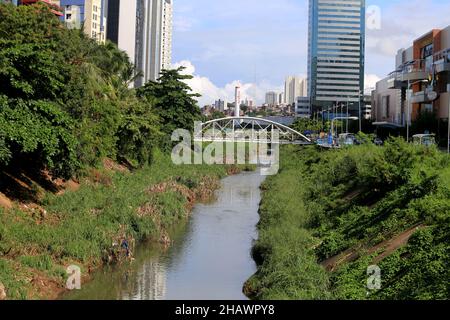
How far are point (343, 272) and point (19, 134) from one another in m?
10.7

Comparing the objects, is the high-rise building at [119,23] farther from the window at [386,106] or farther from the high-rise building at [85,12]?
the window at [386,106]

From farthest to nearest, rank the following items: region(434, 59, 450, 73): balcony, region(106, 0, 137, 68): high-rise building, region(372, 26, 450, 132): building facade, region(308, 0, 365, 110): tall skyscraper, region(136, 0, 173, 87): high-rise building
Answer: region(308, 0, 365, 110): tall skyscraper, region(136, 0, 173, 87): high-rise building, region(106, 0, 137, 68): high-rise building, region(372, 26, 450, 132): building facade, region(434, 59, 450, 73): balcony

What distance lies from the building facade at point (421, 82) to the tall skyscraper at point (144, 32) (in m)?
30.8

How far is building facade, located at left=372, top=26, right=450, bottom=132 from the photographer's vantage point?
48062mm

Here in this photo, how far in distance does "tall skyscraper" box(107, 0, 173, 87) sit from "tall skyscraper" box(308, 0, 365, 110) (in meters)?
34.1

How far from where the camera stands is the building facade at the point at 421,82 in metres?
48.1

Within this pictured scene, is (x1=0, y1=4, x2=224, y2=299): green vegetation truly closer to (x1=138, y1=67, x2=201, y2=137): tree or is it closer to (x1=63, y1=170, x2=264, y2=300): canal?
(x1=63, y1=170, x2=264, y2=300): canal

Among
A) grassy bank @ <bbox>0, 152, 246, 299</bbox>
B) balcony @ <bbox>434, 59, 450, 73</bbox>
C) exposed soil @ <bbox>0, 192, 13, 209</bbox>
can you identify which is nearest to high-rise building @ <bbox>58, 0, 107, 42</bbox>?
balcony @ <bbox>434, 59, 450, 73</bbox>

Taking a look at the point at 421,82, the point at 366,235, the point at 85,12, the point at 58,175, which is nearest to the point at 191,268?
the point at 366,235

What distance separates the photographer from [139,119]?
37.1 m

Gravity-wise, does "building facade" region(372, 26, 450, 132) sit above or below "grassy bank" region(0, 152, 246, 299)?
above

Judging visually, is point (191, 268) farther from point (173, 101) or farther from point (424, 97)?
point (424, 97)

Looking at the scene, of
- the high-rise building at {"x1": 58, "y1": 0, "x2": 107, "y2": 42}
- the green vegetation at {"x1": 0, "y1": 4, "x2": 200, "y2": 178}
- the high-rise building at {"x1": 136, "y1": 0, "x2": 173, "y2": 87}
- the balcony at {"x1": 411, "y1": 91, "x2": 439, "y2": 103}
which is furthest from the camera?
the high-rise building at {"x1": 136, "y1": 0, "x2": 173, "y2": 87}

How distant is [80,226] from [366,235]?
939 centimetres
